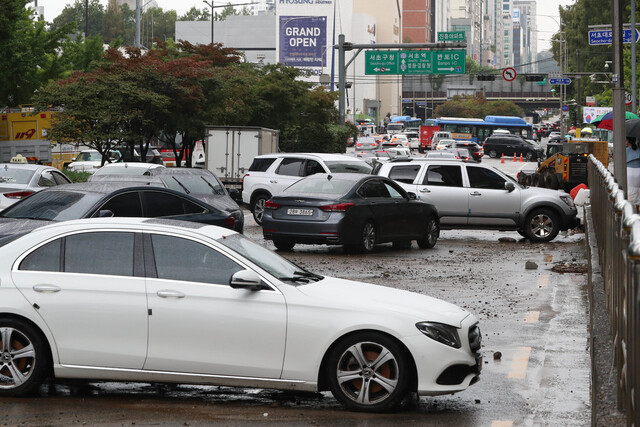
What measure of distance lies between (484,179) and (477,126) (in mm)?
83589

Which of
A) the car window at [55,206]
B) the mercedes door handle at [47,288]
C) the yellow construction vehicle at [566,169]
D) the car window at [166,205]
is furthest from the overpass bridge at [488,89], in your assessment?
the mercedes door handle at [47,288]

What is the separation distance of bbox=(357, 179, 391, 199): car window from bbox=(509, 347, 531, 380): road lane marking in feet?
30.3

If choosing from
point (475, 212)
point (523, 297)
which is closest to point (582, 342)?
point (523, 297)

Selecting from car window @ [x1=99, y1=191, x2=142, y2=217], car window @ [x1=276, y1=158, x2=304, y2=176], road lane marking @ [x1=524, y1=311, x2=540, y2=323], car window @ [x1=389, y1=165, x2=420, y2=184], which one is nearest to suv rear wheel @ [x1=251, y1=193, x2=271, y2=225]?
car window @ [x1=276, y1=158, x2=304, y2=176]

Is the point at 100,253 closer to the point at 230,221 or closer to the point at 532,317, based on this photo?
the point at 532,317

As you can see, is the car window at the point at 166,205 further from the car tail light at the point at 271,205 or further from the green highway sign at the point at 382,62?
the green highway sign at the point at 382,62

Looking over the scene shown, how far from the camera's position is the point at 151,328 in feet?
26.3

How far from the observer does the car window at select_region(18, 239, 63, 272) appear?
8.26 metres

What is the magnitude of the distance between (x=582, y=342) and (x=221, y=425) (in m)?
4.90

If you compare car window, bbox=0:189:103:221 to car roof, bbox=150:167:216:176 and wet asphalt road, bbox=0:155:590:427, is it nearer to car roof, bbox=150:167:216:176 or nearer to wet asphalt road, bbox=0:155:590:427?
car roof, bbox=150:167:216:176

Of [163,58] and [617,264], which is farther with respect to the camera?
[163,58]

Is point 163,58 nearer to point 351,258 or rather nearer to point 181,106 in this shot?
point 181,106

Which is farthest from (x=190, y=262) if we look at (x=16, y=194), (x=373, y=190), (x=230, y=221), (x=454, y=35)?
(x=454, y=35)

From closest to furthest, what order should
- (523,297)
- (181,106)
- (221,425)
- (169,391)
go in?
(221,425), (169,391), (523,297), (181,106)
